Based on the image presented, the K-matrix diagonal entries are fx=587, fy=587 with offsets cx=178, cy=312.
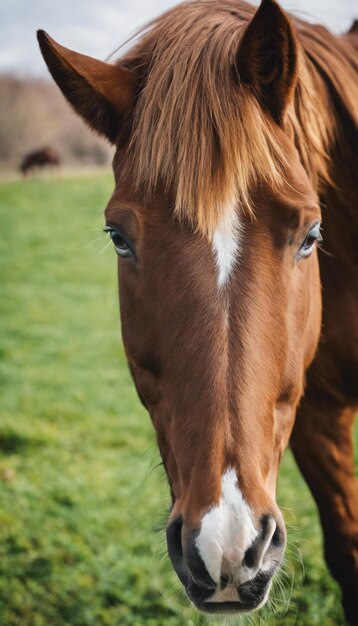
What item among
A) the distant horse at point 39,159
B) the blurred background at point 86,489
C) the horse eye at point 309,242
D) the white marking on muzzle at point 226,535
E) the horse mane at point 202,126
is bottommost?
the distant horse at point 39,159

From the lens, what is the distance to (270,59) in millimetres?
1855

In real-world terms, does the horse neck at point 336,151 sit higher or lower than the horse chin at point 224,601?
higher

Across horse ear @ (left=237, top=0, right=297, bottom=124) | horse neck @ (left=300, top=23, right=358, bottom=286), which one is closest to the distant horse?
horse neck @ (left=300, top=23, right=358, bottom=286)

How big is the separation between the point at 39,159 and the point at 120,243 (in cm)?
2885

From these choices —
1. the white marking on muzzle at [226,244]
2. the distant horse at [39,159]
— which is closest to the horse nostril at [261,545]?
the white marking on muzzle at [226,244]

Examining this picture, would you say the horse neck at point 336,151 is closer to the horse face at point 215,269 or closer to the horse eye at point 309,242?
the horse face at point 215,269

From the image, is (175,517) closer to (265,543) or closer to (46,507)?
(265,543)

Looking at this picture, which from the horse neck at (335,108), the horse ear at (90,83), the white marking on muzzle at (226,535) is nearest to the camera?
the white marking on muzzle at (226,535)

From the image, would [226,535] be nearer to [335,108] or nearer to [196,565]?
[196,565]

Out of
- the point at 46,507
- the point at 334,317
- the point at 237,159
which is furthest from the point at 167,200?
the point at 46,507

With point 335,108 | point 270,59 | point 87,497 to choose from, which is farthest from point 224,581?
point 87,497

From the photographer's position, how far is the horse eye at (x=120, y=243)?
6.13 ft

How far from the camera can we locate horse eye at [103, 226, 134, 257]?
1868mm

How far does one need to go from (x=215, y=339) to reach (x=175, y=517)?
0.48 metres
